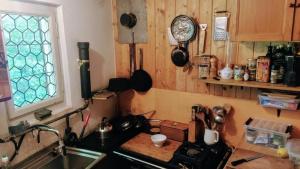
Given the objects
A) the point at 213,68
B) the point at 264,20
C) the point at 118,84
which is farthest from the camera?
the point at 118,84

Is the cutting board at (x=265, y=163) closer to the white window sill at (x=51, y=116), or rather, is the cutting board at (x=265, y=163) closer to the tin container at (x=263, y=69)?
the tin container at (x=263, y=69)

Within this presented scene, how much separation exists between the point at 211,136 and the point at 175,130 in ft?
1.03

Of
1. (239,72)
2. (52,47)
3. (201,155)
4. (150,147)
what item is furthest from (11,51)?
(239,72)

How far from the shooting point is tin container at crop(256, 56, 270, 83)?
1.61m

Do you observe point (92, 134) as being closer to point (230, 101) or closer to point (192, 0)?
point (230, 101)

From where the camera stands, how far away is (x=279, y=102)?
1618mm

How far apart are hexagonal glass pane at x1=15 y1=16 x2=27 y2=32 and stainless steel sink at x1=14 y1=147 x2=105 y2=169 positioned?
93 centimetres

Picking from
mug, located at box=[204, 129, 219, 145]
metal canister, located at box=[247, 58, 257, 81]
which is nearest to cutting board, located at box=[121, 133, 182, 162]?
mug, located at box=[204, 129, 219, 145]

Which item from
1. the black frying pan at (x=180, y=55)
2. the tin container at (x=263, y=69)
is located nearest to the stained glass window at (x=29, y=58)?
the black frying pan at (x=180, y=55)

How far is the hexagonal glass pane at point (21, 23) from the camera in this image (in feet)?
5.21

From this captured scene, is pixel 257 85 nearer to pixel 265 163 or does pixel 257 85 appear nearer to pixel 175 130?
pixel 265 163

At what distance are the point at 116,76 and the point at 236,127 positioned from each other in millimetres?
1295

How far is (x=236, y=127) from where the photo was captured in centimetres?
191

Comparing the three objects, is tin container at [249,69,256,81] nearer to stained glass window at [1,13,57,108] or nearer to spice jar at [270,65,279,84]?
spice jar at [270,65,279,84]
